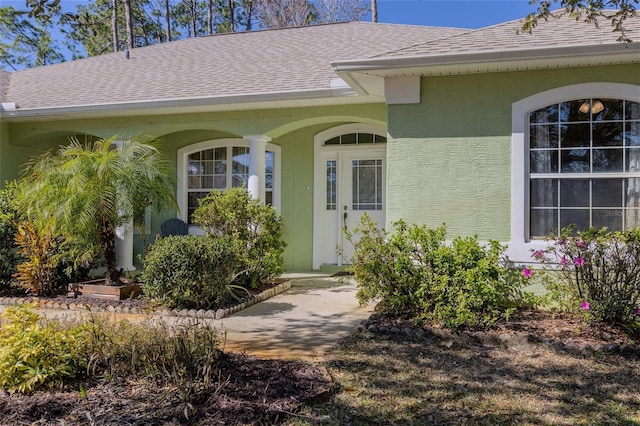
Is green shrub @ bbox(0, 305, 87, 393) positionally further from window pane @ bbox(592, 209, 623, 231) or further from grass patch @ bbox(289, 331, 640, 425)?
window pane @ bbox(592, 209, 623, 231)

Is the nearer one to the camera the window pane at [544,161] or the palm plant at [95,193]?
the window pane at [544,161]

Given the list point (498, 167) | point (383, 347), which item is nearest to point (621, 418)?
point (383, 347)

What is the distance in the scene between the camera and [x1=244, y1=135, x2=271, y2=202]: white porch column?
29.6ft

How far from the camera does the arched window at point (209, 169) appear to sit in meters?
10.9

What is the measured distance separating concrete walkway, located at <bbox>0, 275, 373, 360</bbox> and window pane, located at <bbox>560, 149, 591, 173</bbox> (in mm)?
3158

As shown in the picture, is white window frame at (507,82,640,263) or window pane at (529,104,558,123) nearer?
white window frame at (507,82,640,263)

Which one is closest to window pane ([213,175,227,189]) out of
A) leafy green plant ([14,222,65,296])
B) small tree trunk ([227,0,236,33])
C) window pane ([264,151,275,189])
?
window pane ([264,151,275,189])

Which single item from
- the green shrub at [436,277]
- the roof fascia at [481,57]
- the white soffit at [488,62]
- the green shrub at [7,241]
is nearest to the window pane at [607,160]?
the white soffit at [488,62]

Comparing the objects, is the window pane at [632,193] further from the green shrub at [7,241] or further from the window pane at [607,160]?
the green shrub at [7,241]

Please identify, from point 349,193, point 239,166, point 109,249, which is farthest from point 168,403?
point 239,166

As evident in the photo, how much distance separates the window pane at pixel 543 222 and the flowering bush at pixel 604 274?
0.68 m

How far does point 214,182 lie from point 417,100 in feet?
19.0

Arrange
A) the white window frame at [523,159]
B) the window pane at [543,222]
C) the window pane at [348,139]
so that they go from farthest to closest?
the window pane at [348,139] → the window pane at [543,222] → the white window frame at [523,159]

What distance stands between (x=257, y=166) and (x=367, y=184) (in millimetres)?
2390
